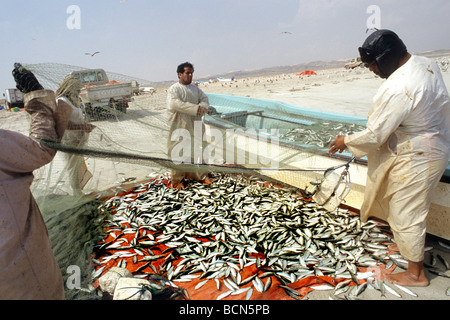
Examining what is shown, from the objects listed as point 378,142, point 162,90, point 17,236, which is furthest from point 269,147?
point 17,236

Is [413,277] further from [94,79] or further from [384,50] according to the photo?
[94,79]

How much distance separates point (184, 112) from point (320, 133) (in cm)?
287

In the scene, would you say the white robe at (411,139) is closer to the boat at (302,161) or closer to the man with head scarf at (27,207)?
→ the boat at (302,161)

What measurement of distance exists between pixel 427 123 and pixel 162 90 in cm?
541

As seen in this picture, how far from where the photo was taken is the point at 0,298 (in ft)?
5.84

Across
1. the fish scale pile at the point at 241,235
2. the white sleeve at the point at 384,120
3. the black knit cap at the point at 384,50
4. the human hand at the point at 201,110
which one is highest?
the black knit cap at the point at 384,50

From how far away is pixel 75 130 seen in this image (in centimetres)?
330

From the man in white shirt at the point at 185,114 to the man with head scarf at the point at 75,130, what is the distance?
1.62m

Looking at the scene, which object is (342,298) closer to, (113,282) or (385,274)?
(385,274)

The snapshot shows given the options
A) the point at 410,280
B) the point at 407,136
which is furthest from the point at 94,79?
the point at 410,280

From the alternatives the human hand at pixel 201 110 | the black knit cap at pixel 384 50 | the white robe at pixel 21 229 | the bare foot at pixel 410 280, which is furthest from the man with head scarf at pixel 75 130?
the bare foot at pixel 410 280

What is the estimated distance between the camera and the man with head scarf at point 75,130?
3299 mm

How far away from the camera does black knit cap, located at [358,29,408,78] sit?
2.80m
